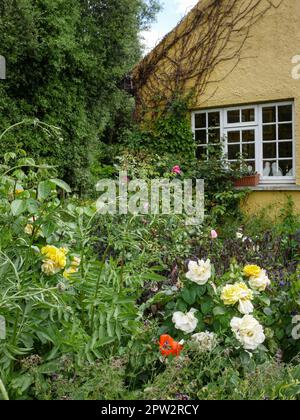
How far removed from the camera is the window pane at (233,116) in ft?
27.0

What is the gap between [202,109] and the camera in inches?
335

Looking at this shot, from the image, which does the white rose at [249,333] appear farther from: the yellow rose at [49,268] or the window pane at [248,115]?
the window pane at [248,115]

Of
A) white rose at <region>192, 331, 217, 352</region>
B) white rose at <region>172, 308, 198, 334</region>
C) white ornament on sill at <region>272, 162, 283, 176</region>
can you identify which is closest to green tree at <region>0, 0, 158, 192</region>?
white ornament on sill at <region>272, 162, 283, 176</region>

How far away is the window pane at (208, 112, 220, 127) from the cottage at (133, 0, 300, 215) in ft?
0.06

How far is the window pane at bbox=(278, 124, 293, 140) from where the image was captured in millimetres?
7859

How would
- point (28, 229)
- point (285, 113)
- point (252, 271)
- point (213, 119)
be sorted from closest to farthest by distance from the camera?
point (28, 229) → point (252, 271) → point (285, 113) → point (213, 119)

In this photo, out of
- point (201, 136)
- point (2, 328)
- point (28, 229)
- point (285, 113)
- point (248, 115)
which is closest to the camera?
point (2, 328)

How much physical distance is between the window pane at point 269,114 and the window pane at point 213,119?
33.9 inches

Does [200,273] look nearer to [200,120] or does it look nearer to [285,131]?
[285,131]

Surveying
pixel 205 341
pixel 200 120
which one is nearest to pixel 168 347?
pixel 205 341

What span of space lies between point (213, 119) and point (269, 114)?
40.5 inches

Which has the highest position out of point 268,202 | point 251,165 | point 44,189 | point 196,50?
point 196,50

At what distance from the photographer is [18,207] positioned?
164 centimetres
